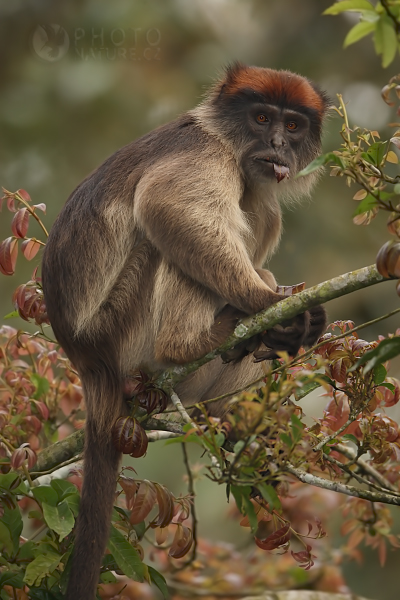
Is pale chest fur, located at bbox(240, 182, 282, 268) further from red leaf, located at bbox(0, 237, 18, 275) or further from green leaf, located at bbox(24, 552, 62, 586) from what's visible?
green leaf, located at bbox(24, 552, 62, 586)

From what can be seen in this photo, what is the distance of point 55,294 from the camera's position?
3.19 metres

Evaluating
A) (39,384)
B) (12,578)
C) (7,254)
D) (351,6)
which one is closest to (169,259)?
(7,254)

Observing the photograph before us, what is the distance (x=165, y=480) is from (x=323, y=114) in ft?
16.4

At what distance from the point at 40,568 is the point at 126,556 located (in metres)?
0.32

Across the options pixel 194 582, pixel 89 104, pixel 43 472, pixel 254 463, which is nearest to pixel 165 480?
pixel 194 582

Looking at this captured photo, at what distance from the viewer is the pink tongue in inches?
130

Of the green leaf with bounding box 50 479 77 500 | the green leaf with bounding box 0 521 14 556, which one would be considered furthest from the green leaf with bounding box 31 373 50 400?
the green leaf with bounding box 0 521 14 556

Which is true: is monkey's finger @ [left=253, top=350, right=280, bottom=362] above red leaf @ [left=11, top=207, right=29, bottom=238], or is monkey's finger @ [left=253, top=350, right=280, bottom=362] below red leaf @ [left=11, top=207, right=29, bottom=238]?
below

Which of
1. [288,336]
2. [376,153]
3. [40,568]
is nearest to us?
[376,153]

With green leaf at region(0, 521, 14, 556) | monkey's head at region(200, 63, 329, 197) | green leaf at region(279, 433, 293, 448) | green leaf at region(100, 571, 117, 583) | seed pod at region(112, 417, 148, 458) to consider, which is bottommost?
green leaf at region(100, 571, 117, 583)

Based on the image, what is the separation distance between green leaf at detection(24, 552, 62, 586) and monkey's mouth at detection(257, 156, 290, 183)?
72.7 inches

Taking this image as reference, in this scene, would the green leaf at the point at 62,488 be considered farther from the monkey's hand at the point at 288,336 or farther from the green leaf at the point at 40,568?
the monkey's hand at the point at 288,336

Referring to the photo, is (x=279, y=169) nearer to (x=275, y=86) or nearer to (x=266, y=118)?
(x=266, y=118)

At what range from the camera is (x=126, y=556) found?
2641 mm
